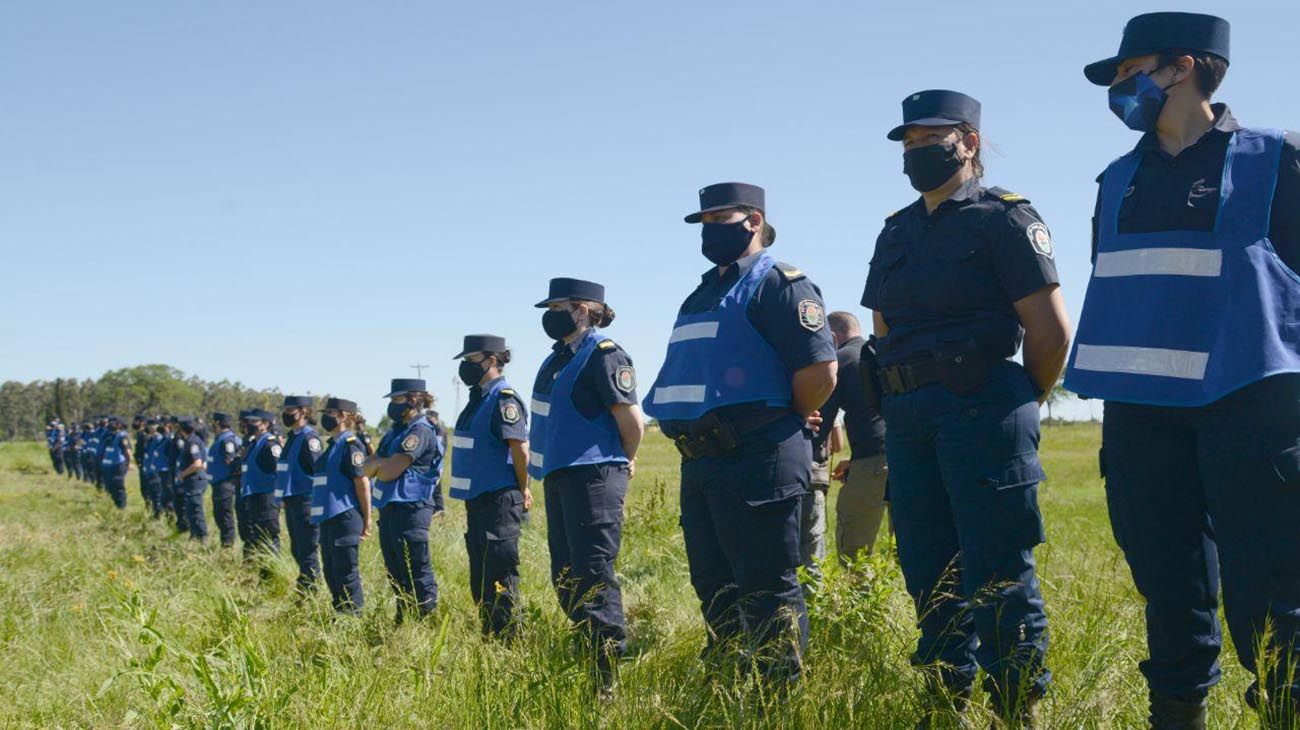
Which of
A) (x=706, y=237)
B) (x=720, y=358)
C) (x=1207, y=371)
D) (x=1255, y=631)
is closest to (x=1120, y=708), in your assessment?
(x=1255, y=631)

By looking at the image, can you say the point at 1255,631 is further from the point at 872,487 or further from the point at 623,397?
the point at 872,487

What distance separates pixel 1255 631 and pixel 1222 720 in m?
0.71

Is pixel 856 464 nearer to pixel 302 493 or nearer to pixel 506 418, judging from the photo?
pixel 506 418

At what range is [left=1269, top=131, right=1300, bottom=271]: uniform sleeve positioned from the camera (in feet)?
8.59

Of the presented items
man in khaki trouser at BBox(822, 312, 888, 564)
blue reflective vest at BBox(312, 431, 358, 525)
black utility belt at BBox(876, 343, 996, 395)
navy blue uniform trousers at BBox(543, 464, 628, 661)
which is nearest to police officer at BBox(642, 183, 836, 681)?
black utility belt at BBox(876, 343, 996, 395)

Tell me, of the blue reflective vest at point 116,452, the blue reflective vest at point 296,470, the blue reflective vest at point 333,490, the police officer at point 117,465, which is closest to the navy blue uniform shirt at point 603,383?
the blue reflective vest at point 333,490

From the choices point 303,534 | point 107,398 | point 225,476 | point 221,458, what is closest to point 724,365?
point 303,534

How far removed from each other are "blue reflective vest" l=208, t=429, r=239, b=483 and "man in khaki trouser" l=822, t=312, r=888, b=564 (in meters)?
10.6

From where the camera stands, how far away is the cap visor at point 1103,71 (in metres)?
3.04

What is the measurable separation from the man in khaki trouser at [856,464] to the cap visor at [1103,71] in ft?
10.9

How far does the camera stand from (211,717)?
10.1 feet

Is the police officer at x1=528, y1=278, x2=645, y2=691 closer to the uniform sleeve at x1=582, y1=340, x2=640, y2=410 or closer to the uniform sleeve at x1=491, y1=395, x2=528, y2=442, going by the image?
the uniform sleeve at x1=582, y1=340, x2=640, y2=410

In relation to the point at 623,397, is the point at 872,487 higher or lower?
lower

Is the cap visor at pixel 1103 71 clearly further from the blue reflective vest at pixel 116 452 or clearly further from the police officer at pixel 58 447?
the police officer at pixel 58 447
